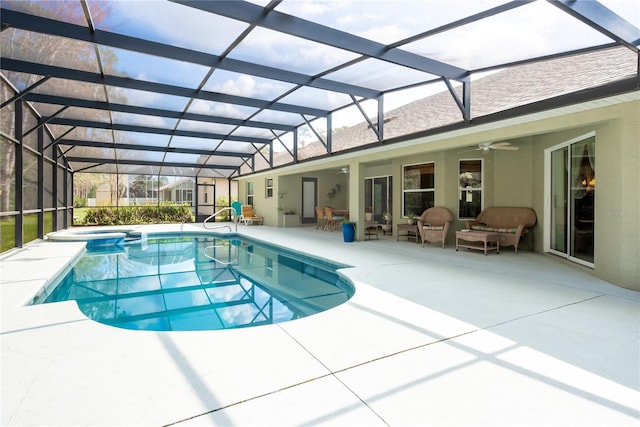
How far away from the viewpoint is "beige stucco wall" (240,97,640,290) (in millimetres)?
4672

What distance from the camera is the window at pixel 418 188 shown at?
10.2m

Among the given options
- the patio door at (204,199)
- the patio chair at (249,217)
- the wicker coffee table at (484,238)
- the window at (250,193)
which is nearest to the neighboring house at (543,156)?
the wicker coffee table at (484,238)

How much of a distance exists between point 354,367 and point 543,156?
7616 mm

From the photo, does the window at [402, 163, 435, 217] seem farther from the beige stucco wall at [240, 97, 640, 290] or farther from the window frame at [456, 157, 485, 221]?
the window frame at [456, 157, 485, 221]

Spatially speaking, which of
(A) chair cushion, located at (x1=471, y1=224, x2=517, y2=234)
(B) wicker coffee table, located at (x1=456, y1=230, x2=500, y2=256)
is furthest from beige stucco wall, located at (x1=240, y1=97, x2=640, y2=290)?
(B) wicker coffee table, located at (x1=456, y1=230, x2=500, y2=256)

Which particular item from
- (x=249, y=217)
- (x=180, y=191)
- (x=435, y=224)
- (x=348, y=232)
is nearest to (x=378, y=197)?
(x=348, y=232)

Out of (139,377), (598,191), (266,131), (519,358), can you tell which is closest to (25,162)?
(266,131)

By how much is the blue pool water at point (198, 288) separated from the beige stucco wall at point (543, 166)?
3.67 meters

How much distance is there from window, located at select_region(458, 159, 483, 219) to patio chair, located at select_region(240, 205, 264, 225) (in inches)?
417

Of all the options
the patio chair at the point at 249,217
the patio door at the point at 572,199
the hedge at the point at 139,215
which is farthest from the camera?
the patio chair at the point at 249,217

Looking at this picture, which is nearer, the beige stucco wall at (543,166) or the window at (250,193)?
the beige stucco wall at (543,166)

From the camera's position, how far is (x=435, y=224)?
31.2 feet

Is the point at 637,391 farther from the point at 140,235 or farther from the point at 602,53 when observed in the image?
the point at 140,235

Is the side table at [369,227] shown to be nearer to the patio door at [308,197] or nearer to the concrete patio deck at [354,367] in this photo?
the patio door at [308,197]
